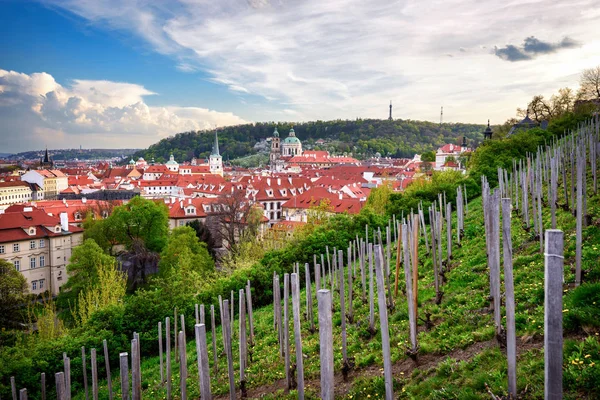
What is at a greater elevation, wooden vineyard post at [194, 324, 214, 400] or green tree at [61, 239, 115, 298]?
wooden vineyard post at [194, 324, 214, 400]

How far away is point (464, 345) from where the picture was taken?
6.45m

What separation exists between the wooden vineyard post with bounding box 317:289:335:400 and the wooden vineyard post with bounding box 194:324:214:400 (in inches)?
68.8

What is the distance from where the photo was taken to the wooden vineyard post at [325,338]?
159 inches

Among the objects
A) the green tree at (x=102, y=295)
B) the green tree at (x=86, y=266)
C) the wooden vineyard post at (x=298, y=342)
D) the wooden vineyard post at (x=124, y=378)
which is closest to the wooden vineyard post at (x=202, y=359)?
the wooden vineyard post at (x=298, y=342)

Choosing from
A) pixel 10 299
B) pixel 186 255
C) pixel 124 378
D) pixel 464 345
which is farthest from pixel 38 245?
pixel 464 345

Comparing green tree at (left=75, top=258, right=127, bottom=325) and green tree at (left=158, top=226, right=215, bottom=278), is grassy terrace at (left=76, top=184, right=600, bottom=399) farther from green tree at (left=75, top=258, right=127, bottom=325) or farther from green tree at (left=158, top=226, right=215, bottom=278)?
green tree at (left=158, top=226, right=215, bottom=278)

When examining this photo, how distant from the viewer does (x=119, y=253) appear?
1714 inches

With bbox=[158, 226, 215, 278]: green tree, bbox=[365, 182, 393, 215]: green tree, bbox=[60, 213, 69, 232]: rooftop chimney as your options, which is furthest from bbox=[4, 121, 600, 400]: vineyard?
bbox=[60, 213, 69, 232]: rooftop chimney

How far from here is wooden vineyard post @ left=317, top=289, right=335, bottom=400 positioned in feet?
13.3

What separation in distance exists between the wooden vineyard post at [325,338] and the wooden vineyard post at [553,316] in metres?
1.80

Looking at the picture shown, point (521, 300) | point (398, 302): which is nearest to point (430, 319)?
point (521, 300)

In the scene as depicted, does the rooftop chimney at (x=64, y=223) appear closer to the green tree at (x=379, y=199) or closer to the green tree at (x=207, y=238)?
the green tree at (x=207, y=238)

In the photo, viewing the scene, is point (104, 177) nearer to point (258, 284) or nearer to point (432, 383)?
point (258, 284)

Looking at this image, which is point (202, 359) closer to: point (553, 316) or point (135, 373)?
→ point (135, 373)
